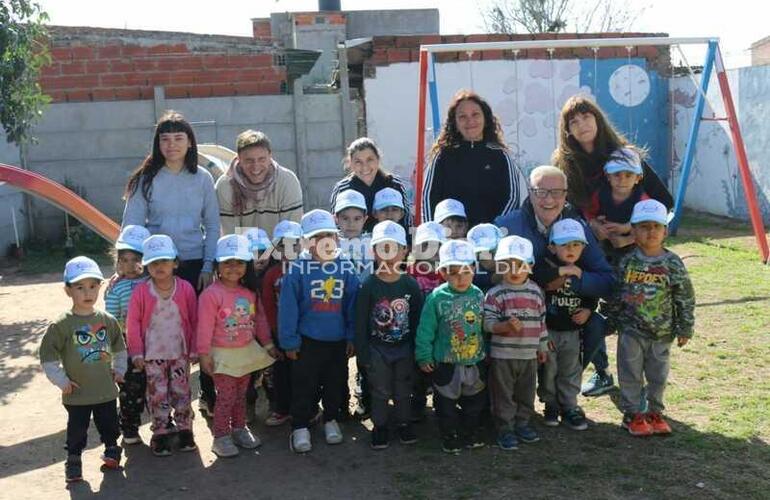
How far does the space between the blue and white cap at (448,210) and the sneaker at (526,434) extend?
125 cm

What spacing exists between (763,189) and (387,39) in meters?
6.36

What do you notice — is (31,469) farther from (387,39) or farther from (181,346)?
(387,39)

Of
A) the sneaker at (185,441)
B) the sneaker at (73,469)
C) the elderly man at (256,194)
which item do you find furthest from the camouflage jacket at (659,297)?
the sneaker at (73,469)

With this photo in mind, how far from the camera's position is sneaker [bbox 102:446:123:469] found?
413 centimetres

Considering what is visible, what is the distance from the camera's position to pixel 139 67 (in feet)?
40.5

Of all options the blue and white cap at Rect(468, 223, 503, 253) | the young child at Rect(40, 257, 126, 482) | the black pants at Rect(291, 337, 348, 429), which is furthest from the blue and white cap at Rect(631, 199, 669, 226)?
the young child at Rect(40, 257, 126, 482)

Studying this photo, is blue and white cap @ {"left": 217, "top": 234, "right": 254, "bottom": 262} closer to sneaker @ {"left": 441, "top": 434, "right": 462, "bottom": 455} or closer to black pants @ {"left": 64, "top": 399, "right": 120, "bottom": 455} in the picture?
black pants @ {"left": 64, "top": 399, "right": 120, "bottom": 455}

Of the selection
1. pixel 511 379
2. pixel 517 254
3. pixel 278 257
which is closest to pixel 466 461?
pixel 511 379

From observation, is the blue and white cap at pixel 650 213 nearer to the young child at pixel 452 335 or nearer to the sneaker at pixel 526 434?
the young child at pixel 452 335

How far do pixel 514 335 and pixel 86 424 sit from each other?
2.24 m

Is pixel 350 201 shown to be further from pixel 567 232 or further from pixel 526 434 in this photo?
pixel 526 434

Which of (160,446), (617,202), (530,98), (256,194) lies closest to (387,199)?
(256,194)

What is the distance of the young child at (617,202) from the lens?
4.68m

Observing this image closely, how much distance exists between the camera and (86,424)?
4055 mm
